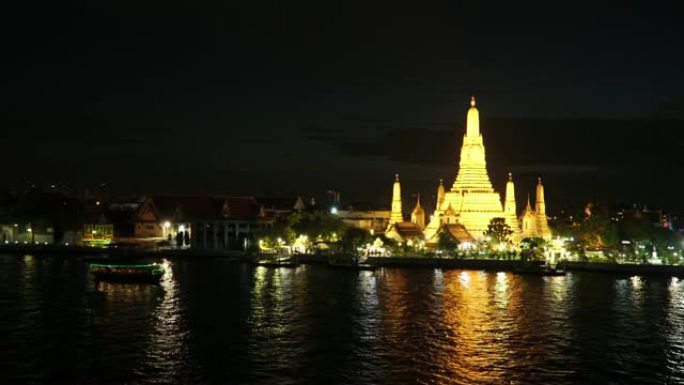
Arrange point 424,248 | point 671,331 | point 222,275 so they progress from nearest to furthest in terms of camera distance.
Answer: point 671,331
point 222,275
point 424,248

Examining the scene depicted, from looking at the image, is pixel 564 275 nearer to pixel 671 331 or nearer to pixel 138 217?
pixel 671 331

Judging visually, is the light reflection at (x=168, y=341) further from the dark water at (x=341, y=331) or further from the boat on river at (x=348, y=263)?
the boat on river at (x=348, y=263)

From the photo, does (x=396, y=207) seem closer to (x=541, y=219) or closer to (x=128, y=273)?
(x=541, y=219)

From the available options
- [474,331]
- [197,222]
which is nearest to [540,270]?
[474,331]

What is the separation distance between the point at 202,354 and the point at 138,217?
70879 millimetres

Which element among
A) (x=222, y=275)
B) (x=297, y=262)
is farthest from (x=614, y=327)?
(x=297, y=262)

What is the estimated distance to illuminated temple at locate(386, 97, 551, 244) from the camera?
87.0 metres

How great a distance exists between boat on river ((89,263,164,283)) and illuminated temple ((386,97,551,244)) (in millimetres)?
32256

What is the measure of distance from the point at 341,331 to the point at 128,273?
26.2 m

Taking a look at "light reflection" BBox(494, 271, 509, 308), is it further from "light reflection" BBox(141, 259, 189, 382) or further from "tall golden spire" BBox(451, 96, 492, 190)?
"tall golden spire" BBox(451, 96, 492, 190)

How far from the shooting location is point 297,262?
79000 millimetres

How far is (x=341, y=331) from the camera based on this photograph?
39.0 meters

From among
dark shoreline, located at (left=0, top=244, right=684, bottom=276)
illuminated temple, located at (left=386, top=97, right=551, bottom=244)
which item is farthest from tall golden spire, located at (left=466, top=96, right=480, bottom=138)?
dark shoreline, located at (left=0, top=244, right=684, bottom=276)

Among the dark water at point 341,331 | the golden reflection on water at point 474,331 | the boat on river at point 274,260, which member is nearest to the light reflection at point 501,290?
the golden reflection on water at point 474,331
